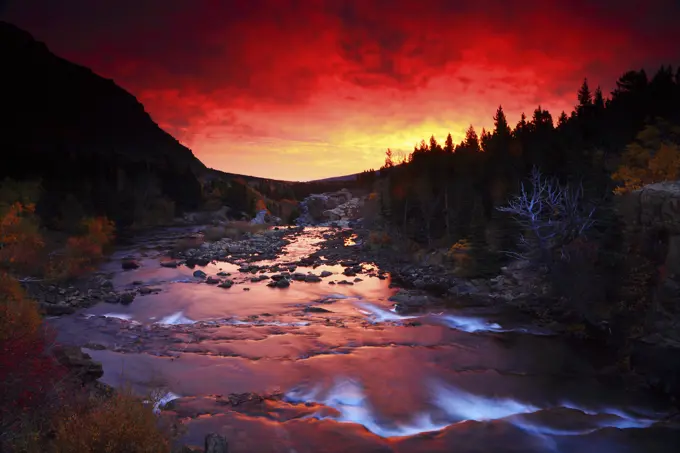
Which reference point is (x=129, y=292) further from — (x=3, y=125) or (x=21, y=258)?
(x=3, y=125)

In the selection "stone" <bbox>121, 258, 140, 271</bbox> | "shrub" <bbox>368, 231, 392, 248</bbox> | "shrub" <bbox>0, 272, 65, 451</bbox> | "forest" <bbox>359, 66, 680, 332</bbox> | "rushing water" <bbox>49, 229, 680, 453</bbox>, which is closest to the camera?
"shrub" <bbox>0, 272, 65, 451</bbox>

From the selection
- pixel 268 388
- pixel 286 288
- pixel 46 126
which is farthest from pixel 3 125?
pixel 268 388

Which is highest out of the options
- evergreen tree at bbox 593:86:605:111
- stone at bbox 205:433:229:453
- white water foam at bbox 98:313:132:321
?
evergreen tree at bbox 593:86:605:111

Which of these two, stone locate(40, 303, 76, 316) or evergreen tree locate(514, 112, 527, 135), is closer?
stone locate(40, 303, 76, 316)

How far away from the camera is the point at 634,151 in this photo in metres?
34.4

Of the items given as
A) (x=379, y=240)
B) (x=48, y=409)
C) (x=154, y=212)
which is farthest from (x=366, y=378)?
(x=154, y=212)

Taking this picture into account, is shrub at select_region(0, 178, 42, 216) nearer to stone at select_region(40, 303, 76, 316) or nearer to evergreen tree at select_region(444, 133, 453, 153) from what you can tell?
stone at select_region(40, 303, 76, 316)

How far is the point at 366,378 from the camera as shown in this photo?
15789 mm

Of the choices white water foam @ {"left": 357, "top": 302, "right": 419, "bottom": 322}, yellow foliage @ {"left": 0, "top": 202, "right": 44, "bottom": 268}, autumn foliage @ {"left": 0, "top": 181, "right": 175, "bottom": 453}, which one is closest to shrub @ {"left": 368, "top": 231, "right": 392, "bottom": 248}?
white water foam @ {"left": 357, "top": 302, "right": 419, "bottom": 322}

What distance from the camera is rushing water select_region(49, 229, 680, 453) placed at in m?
11.8

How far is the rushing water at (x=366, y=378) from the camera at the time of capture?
11.8 meters

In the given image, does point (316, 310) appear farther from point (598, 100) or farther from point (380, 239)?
point (598, 100)

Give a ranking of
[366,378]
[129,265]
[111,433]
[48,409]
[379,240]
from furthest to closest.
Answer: [379,240] < [129,265] < [366,378] < [48,409] < [111,433]

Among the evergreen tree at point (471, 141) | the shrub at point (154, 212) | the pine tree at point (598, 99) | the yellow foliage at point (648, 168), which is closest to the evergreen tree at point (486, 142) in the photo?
the evergreen tree at point (471, 141)
